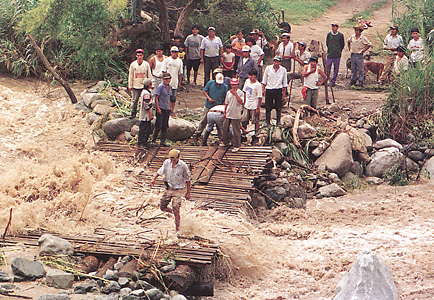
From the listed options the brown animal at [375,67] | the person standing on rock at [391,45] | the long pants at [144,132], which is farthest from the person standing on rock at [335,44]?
the long pants at [144,132]

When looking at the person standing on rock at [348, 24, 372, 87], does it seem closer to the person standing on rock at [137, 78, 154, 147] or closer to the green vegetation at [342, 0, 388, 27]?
the person standing on rock at [137, 78, 154, 147]

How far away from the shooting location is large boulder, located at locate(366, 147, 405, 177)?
12.5 metres

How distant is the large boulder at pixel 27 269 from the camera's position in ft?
23.6

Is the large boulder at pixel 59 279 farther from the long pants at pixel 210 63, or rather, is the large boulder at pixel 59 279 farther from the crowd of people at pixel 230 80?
the long pants at pixel 210 63

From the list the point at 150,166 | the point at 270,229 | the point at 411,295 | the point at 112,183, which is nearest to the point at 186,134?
the point at 150,166

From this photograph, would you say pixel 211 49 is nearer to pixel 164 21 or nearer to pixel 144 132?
pixel 164 21

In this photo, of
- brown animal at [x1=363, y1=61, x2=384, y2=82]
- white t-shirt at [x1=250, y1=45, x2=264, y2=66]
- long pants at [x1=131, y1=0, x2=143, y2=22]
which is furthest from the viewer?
brown animal at [x1=363, y1=61, x2=384, y2=82]

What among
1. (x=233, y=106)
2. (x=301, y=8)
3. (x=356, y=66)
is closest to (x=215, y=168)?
(x=233, y=106)

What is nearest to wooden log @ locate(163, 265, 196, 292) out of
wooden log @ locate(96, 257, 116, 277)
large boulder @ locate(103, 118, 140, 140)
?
wooden log @ locate(96, 257, 116, 277)

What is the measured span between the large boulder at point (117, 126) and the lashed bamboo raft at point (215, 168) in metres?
0.50

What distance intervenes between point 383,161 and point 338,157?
40.2 inches

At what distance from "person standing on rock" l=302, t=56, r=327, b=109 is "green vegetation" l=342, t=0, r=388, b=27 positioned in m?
11.2

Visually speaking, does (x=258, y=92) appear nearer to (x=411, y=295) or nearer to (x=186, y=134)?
(x=186, y=134)

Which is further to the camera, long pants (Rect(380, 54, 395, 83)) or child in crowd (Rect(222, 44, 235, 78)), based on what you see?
long pants (Rect(380, 54, 395, 83))
